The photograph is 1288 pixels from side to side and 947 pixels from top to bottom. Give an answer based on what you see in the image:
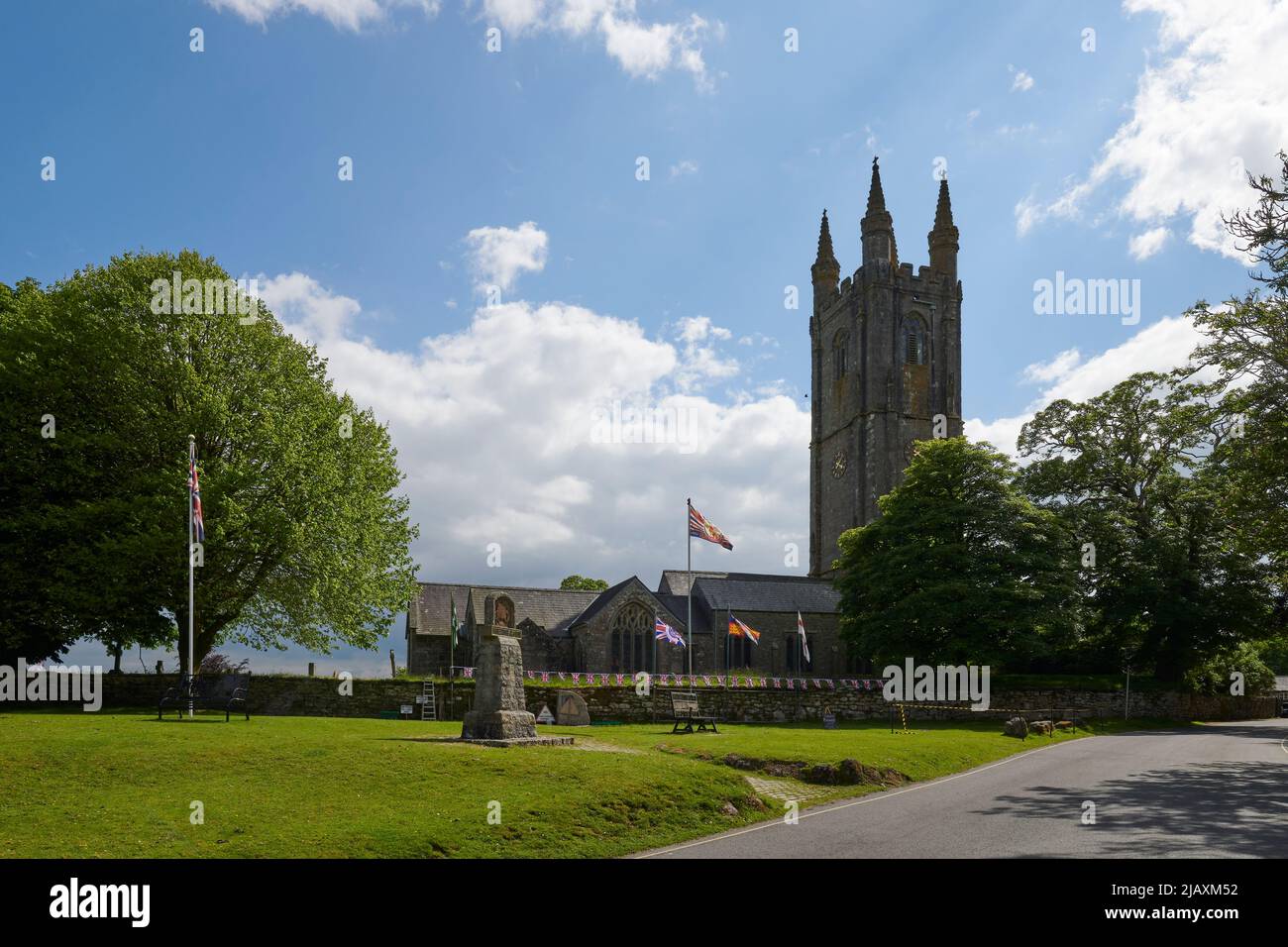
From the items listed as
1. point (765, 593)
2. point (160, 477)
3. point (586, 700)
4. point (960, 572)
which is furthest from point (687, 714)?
point (765, 593)

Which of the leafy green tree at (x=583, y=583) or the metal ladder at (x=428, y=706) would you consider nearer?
the metal ladder at (x=428, y=706)

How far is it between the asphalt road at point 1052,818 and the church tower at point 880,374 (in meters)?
48.9

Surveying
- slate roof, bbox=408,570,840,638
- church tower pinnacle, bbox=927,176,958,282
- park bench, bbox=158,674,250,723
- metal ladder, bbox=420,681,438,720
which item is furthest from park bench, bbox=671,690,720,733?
church tower pinnacle, bbox=927,176,958,282

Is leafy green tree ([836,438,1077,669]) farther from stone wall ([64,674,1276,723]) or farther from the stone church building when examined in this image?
the stone church building

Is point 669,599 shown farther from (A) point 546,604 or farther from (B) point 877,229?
(B) point 877,229

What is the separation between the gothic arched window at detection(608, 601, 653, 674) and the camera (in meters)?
54.4

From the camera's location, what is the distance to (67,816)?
476 inches

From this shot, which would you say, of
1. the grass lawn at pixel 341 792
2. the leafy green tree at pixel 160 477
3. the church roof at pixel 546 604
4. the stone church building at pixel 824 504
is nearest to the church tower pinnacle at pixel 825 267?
the stone church building at pixel 824 504

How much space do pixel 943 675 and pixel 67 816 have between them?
39.9 metres

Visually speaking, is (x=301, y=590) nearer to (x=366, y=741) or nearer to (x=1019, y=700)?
(x=366, y=741)

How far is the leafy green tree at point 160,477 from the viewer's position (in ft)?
96.2

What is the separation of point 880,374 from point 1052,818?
6142 cm

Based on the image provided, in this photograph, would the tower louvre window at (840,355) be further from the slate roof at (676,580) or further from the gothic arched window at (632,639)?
the gothic arched window at (632,639)

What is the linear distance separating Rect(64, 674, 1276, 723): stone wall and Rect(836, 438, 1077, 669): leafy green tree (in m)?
3.38
